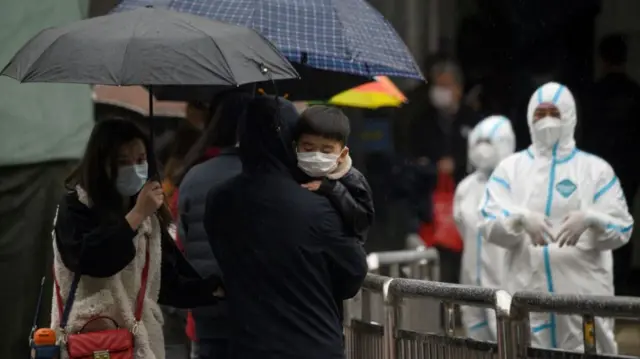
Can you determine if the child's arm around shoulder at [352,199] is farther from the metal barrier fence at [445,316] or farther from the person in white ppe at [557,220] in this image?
the person in white ppe at [557,220]

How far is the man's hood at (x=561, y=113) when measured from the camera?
9.77 metres

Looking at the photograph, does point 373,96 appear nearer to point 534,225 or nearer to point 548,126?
point 548,126

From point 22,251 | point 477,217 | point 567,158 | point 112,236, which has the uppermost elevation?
point 112,236

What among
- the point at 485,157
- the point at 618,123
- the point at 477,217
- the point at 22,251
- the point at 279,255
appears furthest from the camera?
the point at 618,123

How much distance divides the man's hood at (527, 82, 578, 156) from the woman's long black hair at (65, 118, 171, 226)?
159 inches

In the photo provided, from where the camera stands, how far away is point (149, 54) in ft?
20.0

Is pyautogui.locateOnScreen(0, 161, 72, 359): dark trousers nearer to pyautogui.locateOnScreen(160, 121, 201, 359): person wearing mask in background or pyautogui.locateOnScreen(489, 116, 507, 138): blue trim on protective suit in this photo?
pyautogui.locateOnScreen(160, 121, 201, 359): person wearing mask in background

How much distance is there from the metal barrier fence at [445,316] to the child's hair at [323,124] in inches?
37.2

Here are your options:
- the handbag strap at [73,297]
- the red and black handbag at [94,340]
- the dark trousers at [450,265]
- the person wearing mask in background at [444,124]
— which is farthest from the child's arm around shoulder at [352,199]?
the person wearing mask in background at [444,124]

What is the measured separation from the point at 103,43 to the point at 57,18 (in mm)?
3204

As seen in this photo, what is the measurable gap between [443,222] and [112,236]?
Answer: 26.3ft

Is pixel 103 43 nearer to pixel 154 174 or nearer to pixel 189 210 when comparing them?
pixel 154 174

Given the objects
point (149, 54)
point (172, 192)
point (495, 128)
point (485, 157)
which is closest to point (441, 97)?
point (495, 128)

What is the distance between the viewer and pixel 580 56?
15.3 meters
